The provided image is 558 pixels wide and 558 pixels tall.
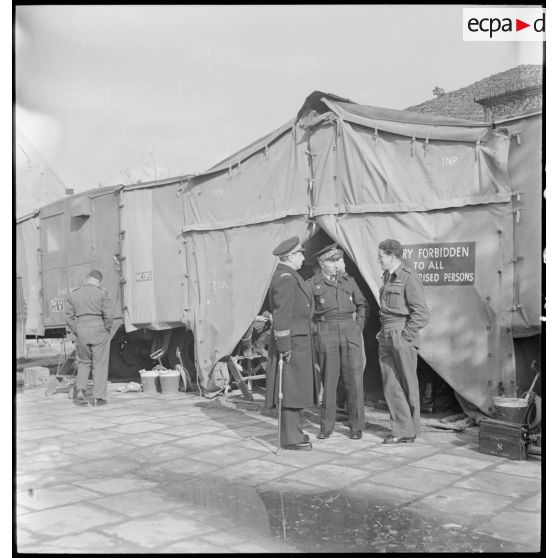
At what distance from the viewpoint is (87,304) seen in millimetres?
8883

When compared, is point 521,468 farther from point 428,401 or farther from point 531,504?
point 428,401

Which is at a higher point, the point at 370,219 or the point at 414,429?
the point at 370,219

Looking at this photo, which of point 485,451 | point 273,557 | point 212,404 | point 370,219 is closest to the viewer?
point 273,557

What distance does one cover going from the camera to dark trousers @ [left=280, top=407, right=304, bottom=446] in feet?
19.9

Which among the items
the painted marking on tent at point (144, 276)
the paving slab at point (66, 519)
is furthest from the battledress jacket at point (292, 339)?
the painted marking on tent at point (144, 276)

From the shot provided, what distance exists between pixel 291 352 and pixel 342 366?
2.50ft

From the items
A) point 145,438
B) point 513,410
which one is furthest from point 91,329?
point 513,410

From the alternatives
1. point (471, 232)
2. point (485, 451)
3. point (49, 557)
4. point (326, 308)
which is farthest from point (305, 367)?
point (49, 557)

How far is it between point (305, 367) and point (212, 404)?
9.67 feet

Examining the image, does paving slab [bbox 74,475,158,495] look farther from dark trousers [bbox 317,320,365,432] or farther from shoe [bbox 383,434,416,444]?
shoe [bbox 383,434,416,444]

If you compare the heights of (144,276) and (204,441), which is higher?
(144,276)

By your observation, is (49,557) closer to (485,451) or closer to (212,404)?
(485,451)

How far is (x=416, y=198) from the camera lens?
708 centimetres

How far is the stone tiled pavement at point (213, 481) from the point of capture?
13.3 feet
